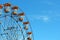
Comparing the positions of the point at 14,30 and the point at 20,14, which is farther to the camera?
the point at 20,14

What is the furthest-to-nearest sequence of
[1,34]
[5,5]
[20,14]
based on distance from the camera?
1. [20,14]
2. [5,5]
3. [1,34]

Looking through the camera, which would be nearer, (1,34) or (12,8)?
(1,34)

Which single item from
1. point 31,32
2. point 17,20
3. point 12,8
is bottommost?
point 31,32

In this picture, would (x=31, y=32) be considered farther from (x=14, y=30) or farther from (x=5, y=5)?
(x=5, y=5)

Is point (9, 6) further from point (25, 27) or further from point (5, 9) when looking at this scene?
point (25, 27)

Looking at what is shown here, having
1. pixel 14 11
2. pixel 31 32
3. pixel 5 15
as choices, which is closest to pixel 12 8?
pixel 14 11

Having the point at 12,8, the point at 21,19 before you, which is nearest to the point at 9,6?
the point at 12,8

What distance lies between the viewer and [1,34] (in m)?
21.8

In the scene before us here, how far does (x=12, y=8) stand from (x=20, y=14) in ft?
4.07

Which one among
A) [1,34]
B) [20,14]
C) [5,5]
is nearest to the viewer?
[1,34]

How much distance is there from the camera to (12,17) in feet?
75.8

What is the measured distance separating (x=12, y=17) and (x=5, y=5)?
1.58 metres

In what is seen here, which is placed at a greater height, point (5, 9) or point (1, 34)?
point (5, 9)

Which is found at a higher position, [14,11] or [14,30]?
[14,11]
